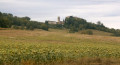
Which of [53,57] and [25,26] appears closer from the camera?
[53,57]

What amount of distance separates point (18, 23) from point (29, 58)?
3448 inches

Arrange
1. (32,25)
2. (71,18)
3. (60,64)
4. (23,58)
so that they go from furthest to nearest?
(71,18)
(32,25)
(23,58)
(60,64)

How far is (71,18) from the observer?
13175 cm

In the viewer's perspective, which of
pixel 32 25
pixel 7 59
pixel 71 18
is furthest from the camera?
pixel 71 18

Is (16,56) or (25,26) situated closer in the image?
(16,56)

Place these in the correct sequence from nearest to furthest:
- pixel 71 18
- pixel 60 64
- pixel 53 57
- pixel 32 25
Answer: pixel 60 64 → pixel 53 57 → pixel 32 25 → pixel 71 18

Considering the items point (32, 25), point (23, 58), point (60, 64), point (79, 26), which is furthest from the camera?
point (79, 26)

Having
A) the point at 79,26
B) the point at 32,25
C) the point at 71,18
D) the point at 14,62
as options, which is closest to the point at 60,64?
the point at 14,62

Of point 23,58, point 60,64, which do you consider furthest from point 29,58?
point 60,64

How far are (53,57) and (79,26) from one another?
350 ft

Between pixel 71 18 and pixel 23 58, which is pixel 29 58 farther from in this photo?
pixel 71 18

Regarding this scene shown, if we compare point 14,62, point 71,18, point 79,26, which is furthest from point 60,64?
point 71,18

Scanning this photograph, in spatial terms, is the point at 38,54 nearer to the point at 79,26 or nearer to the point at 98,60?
the point at 98,60

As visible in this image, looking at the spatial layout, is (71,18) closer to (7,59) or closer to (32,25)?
(32,25)
